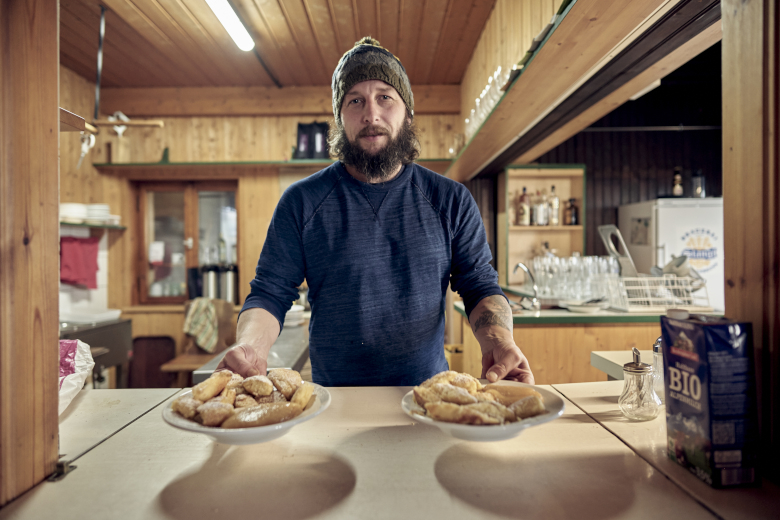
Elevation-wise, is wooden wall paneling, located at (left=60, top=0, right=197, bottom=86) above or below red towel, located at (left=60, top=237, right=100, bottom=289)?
above

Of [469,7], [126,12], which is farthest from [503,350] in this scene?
[126,12]

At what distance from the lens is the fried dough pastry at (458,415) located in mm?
624

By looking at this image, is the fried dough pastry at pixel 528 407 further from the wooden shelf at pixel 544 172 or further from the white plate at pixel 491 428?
the wooden shelf at pixel 544 172

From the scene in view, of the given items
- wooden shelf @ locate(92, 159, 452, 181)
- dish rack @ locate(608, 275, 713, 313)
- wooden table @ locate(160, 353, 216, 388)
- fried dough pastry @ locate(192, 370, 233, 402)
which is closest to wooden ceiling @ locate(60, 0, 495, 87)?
wooden shelf @ locate(92, 159, 452, 181)

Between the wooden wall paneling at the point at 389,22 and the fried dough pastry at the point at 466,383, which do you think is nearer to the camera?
the fried dough pastry at the point at 466,383

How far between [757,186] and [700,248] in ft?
13.3

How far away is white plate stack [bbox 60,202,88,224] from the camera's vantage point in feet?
Answer: 11.6

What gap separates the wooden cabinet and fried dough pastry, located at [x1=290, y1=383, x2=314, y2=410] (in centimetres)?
356

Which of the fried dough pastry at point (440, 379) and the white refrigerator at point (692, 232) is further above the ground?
the white refrigerator at point (692, 232)

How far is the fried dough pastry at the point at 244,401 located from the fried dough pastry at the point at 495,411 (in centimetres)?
34

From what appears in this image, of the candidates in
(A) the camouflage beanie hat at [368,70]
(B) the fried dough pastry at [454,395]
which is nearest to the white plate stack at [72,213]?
(A) the camouflage beanie hat at [368,70]

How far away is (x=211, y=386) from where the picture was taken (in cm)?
76

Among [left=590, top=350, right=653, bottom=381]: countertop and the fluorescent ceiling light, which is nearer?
[left=590, top=350, right=653, bottom=381]: countertop

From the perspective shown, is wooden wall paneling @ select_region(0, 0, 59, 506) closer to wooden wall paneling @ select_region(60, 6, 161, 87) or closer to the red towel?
wooden wall paneling @ select_region(60, 6, 161, 87)
